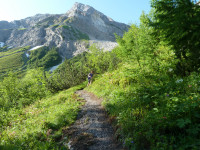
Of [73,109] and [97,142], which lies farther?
[73,109]

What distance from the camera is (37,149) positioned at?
16.4 ft

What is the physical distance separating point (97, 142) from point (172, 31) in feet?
18.4

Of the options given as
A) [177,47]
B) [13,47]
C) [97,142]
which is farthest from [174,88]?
[13,47]

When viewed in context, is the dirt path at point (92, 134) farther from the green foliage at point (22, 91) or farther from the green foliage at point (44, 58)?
the green foliage at point (44, 58)

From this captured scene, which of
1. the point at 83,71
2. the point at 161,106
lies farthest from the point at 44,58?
the point at 161,106

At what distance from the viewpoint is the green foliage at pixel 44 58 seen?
139 m

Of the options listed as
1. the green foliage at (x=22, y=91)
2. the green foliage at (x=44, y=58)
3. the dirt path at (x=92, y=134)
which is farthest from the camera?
the green foliage at (x=44, y=58)

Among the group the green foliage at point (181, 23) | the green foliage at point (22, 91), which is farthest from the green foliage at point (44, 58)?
the green foliage at point (181, 23)

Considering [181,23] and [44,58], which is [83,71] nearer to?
[181,23]

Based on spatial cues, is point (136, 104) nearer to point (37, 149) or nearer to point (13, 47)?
point (37, 149)

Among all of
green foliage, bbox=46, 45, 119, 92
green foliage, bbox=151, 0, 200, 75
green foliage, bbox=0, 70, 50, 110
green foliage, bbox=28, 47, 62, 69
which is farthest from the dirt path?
green foliage, bbox=28, 47, 62, 69

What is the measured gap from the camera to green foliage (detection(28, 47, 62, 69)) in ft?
455

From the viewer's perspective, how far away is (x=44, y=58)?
146 metres

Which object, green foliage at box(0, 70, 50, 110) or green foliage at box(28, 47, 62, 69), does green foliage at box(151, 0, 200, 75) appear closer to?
green foliage at box(0, 70, 50, 110)
